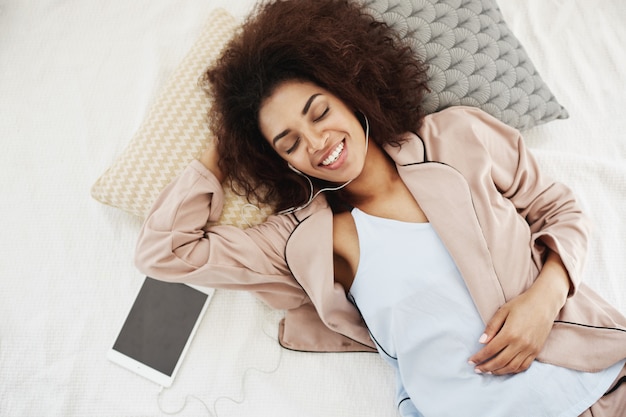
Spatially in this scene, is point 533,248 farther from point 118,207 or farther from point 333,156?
point 118,207

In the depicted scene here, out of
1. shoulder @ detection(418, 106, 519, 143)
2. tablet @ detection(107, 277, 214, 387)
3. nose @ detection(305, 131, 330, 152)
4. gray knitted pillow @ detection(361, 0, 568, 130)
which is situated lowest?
tablet @ detection(107, 277, 214, 387)

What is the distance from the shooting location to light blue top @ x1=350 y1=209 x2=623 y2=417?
122 centimetres

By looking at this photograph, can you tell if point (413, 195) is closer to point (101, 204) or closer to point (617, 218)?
point (617, 218)

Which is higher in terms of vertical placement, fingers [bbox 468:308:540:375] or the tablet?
fingers [bbox 468:308:540:375]

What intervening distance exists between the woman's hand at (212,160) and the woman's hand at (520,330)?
898 mm

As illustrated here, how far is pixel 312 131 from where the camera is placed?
1.22m

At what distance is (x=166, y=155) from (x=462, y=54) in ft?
3.26

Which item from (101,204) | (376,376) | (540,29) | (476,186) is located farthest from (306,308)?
(540,29)

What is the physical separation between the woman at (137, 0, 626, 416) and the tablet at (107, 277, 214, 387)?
0.76ft

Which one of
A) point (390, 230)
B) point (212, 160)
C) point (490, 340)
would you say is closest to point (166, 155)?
point (212, 160)

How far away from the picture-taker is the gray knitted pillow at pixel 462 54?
150 centimetres

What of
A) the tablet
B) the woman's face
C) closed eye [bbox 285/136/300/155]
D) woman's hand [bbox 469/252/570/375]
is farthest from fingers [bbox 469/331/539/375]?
the tablet

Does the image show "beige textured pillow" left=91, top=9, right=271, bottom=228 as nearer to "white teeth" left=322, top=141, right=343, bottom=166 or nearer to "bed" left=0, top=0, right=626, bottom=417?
"bed" left=0, top=0, right=626, bottom=417

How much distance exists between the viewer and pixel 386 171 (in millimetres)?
1420
